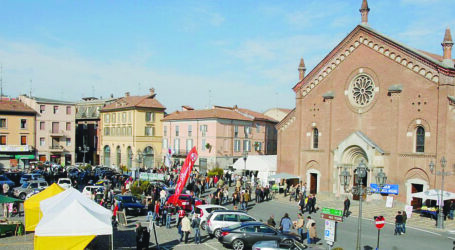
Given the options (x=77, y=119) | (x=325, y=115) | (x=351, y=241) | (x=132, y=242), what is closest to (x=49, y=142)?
(x=77, y=119)

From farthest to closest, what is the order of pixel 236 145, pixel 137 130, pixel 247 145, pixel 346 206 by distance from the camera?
pixel 137 130 → pixel 247 145 → pixel 236 145 → pixel 346 206

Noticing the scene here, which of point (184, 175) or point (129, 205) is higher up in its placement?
point (184, 175)

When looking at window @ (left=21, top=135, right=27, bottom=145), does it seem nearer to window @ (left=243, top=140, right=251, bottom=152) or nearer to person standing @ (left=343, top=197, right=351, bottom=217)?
window @ (left=243, top=140, right=251, bottom=152)

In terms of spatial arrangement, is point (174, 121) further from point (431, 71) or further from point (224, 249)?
point (224, 249)

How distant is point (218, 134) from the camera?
184 ft

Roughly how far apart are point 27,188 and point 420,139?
1203 inches

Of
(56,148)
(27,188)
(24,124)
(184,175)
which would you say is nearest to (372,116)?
(184,175)

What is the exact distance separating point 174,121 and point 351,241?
4333 centimetres

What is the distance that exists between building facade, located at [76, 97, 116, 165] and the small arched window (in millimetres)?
54497

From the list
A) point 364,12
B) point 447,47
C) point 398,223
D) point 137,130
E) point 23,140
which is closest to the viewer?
point 398,223

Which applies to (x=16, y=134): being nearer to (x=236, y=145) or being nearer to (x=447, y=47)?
(x=236, y=145)

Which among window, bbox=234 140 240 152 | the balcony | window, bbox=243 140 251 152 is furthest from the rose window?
the balcony

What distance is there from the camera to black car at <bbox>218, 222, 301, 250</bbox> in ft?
63.5

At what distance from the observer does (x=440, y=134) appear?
97.1ft
